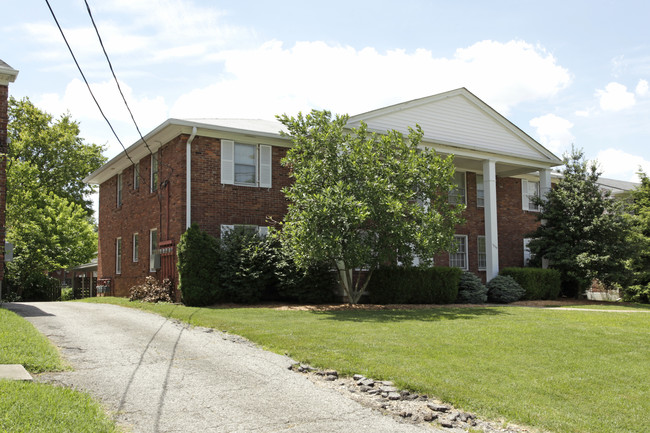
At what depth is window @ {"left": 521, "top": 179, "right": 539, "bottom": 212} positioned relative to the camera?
26422 millimetres

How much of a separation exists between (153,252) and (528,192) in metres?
17.5

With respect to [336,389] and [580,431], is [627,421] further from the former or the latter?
[336,389]

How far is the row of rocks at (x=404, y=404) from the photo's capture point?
537cm

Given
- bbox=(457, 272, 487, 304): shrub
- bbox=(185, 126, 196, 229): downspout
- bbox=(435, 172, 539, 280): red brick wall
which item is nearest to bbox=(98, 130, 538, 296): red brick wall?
bbox=(435, 172, 539, 280): red brick wall

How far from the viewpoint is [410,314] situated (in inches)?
560

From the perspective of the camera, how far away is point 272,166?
19266 millimetres

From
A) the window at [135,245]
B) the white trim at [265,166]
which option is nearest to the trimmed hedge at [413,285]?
the white trim at [265,166]

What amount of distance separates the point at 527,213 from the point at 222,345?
20.6 metres

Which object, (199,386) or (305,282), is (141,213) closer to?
(305,282)

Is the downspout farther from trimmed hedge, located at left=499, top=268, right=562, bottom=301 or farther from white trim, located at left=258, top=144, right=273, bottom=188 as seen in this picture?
trimmed hedge, located at left=499, top=268, right=562, bottom=301

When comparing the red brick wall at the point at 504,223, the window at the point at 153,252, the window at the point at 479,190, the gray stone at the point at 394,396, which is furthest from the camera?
the window at the point at 479,190

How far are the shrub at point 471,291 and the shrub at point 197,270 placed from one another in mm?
8344

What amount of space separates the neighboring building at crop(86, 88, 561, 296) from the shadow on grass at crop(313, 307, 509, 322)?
453 centimetres

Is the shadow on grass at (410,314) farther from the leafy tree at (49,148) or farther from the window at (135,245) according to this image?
the leafy tree at (49,148)
